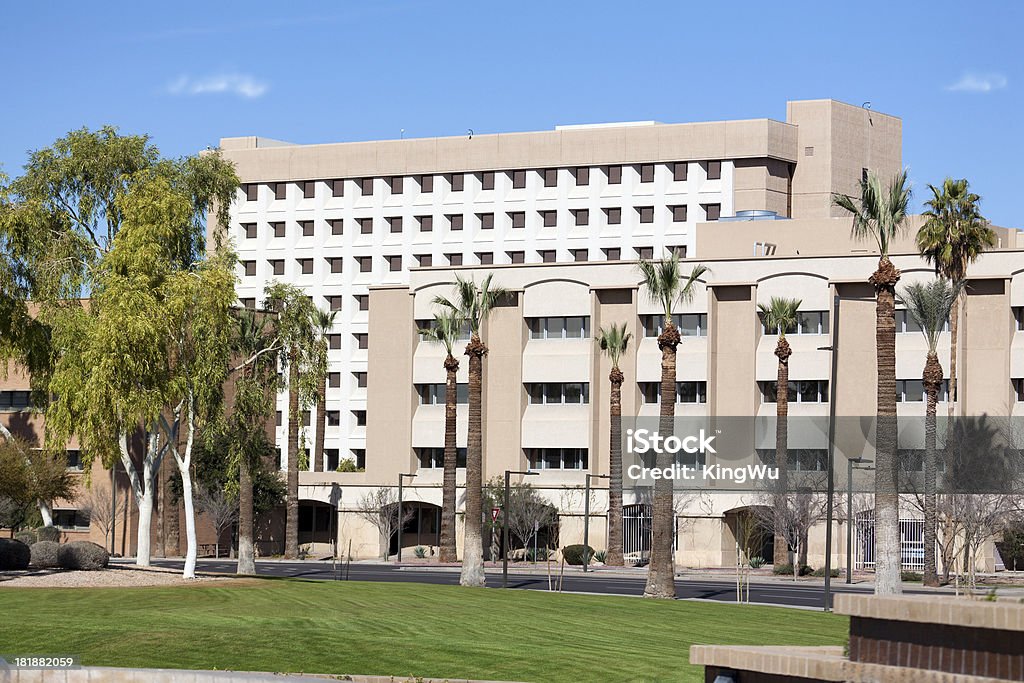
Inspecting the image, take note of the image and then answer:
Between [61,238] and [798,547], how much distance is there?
4111cm

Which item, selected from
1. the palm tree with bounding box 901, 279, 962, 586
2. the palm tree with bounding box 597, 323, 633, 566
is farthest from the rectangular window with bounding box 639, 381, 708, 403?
the palm tree with bounding box 901, 279, 962, 586

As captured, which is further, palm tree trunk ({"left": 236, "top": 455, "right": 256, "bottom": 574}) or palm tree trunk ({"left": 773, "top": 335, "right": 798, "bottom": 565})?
palm tree trunk ({"left": 773, "top": 335, "right": 798, "bottom": 565})

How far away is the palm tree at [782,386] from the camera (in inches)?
2938

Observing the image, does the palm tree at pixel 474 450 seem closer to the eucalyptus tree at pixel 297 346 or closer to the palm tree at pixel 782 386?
the eucalyptus tree at pixel 297 346

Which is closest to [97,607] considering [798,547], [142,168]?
[142,168]

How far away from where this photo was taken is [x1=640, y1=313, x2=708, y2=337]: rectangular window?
3297 inches

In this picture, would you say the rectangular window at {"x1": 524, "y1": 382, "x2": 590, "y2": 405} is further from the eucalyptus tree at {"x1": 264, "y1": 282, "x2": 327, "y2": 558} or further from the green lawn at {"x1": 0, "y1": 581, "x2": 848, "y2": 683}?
the green lawn at {"x1": 0, "y1": 581, "x2": 848, "y2": 683}

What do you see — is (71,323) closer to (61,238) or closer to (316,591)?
(61,238)

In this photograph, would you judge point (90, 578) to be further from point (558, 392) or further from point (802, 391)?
point (802, 391)

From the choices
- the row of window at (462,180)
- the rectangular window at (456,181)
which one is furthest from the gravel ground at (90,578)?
the rectangular window at (456,181)

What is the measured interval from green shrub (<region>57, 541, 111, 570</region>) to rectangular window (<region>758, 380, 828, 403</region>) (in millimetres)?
46030

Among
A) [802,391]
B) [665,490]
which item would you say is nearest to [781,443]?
[802,391]

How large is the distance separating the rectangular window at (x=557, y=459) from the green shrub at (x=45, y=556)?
44.1 m

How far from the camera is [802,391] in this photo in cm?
8150
